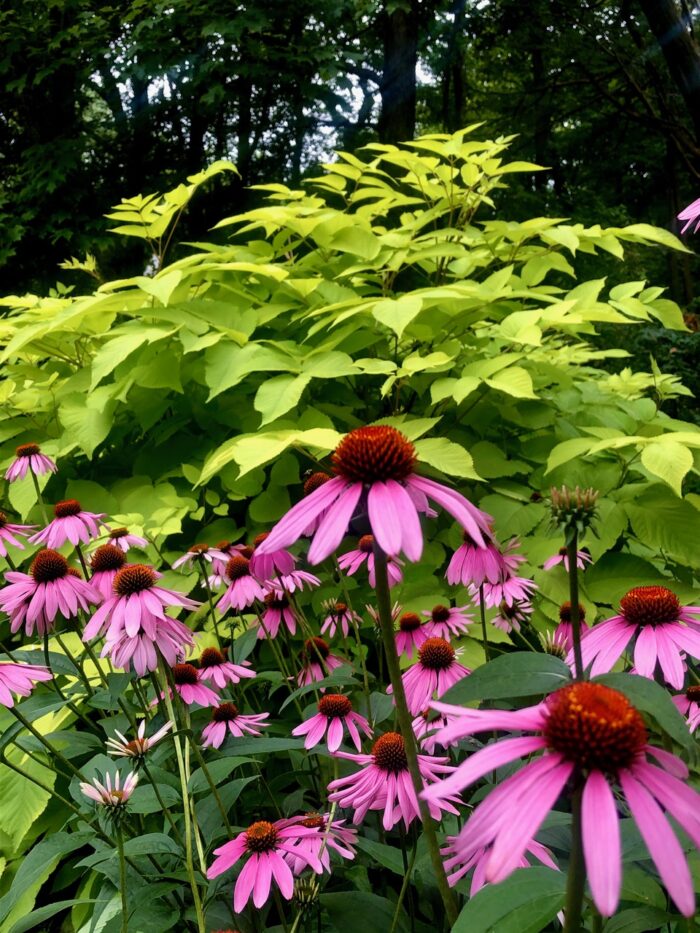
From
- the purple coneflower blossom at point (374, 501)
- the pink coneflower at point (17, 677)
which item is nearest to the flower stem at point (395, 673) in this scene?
the purple coneflower blossom at point (374, 501)

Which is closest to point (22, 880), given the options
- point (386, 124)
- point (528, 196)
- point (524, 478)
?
point (524, 478)

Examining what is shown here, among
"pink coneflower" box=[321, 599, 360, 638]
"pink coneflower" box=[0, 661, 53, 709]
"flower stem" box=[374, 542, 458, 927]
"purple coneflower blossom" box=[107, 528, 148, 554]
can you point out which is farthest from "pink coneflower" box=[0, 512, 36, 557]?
"flower stem" box=[374, 542, 458, 927]

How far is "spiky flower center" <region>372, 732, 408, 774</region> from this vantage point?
2.52 ft

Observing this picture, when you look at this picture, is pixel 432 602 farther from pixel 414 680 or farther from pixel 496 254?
pixel 496 254

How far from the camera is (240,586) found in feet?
3.76

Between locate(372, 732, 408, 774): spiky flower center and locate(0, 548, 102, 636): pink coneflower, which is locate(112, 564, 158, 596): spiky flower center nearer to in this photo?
locate(0, 548, 102, 636): pink coneflower

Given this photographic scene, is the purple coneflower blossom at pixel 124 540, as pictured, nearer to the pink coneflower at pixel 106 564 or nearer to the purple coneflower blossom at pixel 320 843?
the pink coneflower at pixel 106 564

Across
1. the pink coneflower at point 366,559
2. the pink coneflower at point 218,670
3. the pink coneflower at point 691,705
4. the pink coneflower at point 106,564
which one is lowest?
the pink coneflower at point 218,670

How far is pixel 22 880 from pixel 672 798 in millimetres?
727

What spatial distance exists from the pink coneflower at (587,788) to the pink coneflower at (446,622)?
75cm

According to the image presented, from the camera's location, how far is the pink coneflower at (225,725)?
96 cm

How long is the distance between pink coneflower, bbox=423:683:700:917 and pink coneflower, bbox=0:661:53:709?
1.96 feet

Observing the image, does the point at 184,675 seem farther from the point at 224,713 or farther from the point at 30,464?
the point at 30,464

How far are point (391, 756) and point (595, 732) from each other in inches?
16.7
